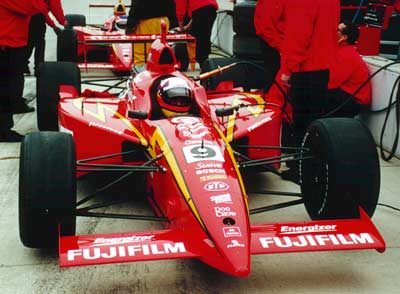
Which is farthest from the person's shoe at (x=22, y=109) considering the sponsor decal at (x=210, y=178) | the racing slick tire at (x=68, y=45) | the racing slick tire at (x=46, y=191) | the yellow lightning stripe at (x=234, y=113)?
the sponsor decal at (x=210, y=178)

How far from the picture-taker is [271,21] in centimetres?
655

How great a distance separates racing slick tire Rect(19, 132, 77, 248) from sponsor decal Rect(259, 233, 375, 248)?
3.72ft

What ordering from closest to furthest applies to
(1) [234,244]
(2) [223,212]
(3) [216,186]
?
(1) [234,244]
(2) [223,212]
(3) [216,186]

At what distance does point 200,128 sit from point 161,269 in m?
0.99

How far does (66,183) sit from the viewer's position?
3797mm

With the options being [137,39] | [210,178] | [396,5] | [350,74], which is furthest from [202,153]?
[396,5]

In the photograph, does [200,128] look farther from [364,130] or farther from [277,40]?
[277,40]

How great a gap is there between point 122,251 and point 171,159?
926mm

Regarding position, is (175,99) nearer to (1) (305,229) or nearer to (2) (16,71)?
(1) (305,229)

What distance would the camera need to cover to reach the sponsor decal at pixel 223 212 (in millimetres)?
3664

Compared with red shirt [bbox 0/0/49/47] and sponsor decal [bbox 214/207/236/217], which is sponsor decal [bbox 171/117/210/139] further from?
red shirt [bbox 0/0/49/47]

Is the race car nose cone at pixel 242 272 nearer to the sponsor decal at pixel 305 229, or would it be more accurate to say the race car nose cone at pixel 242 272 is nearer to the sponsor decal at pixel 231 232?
the sponsor decal at pixel 231 232

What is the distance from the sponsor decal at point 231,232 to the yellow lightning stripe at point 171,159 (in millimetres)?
135

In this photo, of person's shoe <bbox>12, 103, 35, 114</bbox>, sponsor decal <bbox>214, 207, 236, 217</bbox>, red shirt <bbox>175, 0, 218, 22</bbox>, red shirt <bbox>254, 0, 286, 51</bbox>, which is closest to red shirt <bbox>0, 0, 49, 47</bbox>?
person's shoe <bbox>12, 103, 35, 114</bbox>
